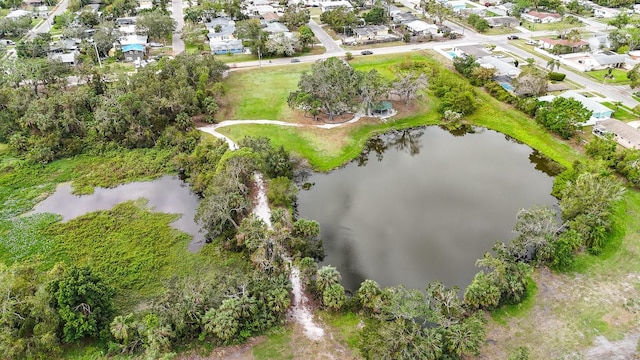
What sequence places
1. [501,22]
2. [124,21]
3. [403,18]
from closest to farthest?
1. [501,22]
2. [124,21]
3. [403,18]

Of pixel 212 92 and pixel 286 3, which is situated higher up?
pixel 286 3

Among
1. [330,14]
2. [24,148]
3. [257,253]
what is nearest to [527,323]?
[257,253]

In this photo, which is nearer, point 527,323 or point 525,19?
point 527,323

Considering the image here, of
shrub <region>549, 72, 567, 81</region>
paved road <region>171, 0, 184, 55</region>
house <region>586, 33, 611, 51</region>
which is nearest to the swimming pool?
shrub <region>549, 72, 567, 81</region>

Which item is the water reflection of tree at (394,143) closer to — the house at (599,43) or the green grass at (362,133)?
the green grass at (362,133)

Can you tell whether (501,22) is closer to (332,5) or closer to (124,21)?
(332,5)

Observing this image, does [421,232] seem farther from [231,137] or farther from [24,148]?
[24,148]

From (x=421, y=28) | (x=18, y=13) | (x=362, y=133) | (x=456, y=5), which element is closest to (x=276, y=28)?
(x=421, y=28)
